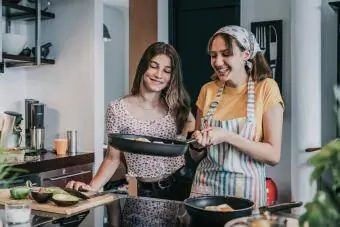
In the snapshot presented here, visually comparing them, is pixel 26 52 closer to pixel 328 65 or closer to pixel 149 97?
pixel 149 97

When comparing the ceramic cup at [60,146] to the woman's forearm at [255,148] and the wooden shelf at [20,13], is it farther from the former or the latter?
the woman's forearm at [255,148]

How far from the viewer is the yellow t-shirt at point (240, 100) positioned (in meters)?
1.72

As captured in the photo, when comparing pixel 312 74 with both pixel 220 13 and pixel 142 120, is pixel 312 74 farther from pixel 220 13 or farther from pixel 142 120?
pixel 142 120

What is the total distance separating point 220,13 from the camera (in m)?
4.13

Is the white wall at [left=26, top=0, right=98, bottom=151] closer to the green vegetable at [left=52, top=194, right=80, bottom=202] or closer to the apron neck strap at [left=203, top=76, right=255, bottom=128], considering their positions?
the apron neck strap at [left=203, top=76, right=255, bottom=128]

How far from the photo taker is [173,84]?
1.99 meters

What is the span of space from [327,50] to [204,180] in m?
2.06

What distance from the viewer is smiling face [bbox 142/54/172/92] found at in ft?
6.38

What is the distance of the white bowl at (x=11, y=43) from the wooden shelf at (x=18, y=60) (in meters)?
0.08

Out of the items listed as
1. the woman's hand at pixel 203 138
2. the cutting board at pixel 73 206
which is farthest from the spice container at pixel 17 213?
the woman's hand at pixel 203 138

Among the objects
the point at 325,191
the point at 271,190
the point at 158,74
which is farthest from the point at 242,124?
the point at 271,190

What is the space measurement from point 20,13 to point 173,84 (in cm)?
221

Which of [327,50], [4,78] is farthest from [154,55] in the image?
[4,78]

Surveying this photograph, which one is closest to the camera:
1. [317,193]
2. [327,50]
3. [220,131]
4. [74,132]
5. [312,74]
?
[317,193]
